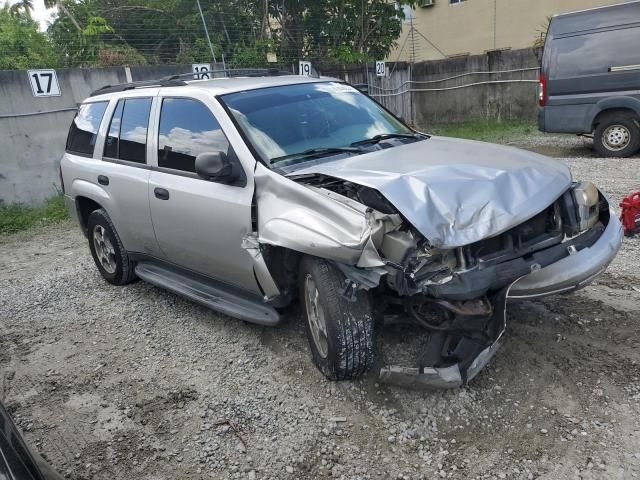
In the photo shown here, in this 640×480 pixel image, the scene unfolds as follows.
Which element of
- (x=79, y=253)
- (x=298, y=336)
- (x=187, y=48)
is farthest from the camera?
(x=187, y=48)

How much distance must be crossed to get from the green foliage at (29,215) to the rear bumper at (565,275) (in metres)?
8.14

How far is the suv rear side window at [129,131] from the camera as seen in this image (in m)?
4.52

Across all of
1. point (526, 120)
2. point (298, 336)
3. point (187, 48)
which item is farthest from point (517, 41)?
point (298, 336)

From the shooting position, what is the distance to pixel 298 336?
13.2 ft

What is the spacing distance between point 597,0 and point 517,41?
2831mm

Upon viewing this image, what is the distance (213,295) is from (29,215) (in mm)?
6428

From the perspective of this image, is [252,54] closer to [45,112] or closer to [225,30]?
[225,30]

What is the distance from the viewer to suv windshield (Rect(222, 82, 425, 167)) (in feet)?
→ 12.2

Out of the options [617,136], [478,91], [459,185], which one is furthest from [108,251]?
[478,91]

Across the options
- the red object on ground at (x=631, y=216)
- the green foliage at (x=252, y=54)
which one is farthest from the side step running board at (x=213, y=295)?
the green foliage at (x=252, y=54)

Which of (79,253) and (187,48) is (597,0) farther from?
(79,253)

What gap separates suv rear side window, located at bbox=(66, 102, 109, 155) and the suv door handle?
1389 mm

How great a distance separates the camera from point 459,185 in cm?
298

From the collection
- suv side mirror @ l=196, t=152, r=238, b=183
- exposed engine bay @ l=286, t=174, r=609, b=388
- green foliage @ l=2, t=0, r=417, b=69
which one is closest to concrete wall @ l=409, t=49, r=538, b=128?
green foliage @ l=2, t=0, r=417, b=69
